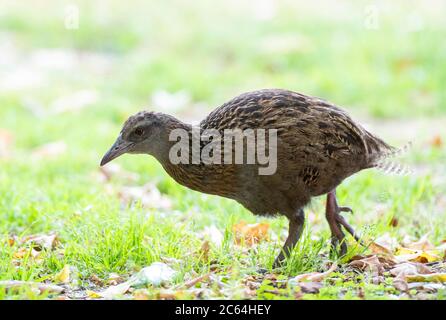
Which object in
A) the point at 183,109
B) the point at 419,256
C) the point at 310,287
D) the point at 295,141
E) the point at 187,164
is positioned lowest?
the point at 310,287

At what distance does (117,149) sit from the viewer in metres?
5.25

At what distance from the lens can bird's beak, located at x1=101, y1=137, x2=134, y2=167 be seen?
5227mm

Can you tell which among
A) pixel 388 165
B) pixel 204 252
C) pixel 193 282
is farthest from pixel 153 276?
pixel 388 165

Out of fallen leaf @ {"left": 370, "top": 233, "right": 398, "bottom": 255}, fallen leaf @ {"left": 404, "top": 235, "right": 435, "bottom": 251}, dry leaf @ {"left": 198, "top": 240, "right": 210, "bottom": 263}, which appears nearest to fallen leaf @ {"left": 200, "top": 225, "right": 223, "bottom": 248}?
dry leaf @ {"left": 198, "top": 240, "right": 210, "bottom": 263}

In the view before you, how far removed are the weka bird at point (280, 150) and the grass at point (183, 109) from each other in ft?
1.06

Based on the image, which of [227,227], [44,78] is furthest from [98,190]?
[44,78]

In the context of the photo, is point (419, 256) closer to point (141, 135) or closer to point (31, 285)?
point (141, 135)

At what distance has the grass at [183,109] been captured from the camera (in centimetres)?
529

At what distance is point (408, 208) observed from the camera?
22.5 ft

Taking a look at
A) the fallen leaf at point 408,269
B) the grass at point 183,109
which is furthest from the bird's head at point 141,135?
the fallen leaf at point 408,269

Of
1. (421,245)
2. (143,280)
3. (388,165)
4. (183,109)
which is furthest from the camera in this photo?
(183,109)

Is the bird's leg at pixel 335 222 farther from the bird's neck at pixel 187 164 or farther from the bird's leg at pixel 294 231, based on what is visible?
the bird's neck at pixel 187 164

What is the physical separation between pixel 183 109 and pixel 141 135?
210 inches
